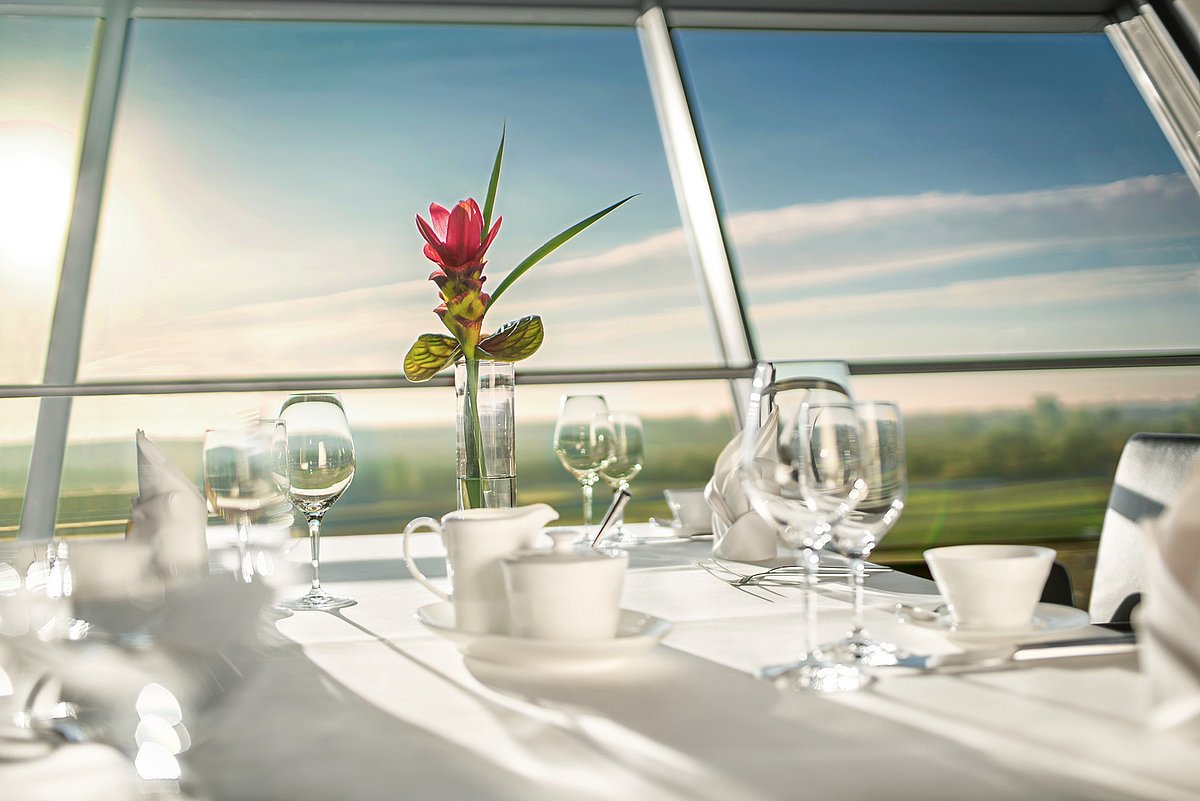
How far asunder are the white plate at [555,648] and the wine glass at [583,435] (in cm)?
55

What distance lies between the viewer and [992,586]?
66 centimetres

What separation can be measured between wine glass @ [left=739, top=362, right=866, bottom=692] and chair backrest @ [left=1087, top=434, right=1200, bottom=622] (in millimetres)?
756

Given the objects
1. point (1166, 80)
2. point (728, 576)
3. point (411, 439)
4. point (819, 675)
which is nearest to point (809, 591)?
point (819, 675)

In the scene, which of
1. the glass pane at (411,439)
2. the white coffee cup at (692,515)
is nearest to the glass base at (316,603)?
the white coffee cup at (692,515)

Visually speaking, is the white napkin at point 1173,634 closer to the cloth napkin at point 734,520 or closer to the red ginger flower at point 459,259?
the cloth napkin at point 734,520

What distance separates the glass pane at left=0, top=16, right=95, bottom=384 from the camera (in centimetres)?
558

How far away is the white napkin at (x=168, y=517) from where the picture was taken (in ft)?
2.10

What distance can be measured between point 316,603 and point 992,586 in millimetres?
547

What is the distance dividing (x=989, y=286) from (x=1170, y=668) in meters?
7.62

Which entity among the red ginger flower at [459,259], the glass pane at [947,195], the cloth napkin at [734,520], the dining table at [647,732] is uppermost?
the glass pane at [947,195]

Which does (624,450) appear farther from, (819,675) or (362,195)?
(362,195)

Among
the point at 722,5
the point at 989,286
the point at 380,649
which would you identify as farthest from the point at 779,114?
the point at 380,649

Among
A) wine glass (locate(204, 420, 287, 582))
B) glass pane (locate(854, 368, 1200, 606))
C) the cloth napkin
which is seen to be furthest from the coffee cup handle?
glass pane (locate(854, 368, 1200, 606))

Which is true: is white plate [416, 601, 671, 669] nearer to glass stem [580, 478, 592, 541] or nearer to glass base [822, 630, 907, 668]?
glass base [822, 630, 907, 668]
